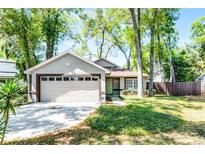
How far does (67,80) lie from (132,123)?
8080 millimetres

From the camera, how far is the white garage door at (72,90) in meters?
16.9

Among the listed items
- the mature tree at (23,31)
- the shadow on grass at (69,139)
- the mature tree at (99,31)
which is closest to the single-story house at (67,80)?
the mature tree at (23,31)

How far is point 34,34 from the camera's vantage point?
21297mm

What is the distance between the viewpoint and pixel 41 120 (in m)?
11.0

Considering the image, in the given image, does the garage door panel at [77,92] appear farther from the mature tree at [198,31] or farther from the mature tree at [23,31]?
the mature tree at [198,31]

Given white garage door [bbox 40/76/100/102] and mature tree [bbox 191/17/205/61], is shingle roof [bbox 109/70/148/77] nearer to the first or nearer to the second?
white garage door [bbox 40/76/100/102]

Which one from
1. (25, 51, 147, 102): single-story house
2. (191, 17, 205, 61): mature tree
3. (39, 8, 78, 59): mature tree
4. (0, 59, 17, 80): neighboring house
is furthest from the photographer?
(191, 17, 205, 61): mature tree

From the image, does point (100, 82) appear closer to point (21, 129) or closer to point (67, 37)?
point (21, 129)

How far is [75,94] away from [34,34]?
7352mm

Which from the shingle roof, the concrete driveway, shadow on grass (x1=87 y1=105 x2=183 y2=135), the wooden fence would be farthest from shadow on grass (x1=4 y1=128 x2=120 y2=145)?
the wooden fence

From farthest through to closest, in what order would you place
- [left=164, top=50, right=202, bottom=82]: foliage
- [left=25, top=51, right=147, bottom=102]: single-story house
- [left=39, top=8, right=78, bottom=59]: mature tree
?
[left=164, top=50, right=202, bottom=82]: foliage < [left=39, top=8, right=78, bottom=59]: mature tree < [left=25, top=51, right=147, bottom=102]: single-story house

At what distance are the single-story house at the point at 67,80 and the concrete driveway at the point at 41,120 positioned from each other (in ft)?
9.18

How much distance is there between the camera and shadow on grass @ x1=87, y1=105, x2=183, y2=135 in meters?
8.97

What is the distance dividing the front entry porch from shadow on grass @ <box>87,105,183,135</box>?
11.6 metres
